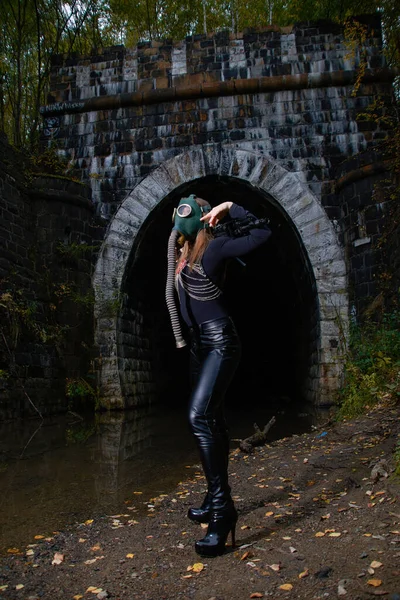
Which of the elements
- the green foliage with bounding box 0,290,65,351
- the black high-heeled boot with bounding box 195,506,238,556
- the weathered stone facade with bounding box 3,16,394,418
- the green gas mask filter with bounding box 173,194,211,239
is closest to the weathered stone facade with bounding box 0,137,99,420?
the green foliage with bounding box 0,290,65,351

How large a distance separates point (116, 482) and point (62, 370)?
568 centimetres

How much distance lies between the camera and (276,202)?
11031mm

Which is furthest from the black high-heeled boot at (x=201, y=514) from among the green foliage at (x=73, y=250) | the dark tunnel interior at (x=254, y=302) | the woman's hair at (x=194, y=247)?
the green foliage at (x=73, y=250)

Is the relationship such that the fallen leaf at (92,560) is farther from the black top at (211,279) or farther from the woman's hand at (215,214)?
the woman's hand at (215,214)

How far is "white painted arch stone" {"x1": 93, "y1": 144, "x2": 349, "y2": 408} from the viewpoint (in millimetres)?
10367

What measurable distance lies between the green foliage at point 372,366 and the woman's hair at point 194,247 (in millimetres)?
4003

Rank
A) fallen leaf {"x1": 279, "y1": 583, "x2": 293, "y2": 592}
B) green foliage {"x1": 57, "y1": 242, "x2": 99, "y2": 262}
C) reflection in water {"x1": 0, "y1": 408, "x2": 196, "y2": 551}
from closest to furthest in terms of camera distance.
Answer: fallen leaf {"x1": 279, "y1": 583, "x2": 293, "y2": 592} < reflection in water {"x1": 0, "y1": 408, "x2": 196, "y2": 551} < green foliage {"x1": 57, "y1": 242, "x2": 99, "y2": 262}

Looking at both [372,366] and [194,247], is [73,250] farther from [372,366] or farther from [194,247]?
[194,247]

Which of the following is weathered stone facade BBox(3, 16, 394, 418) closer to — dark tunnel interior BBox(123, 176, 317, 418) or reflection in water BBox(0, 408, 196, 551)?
dark tunnel interior BBox(123, 176, 317, 418)

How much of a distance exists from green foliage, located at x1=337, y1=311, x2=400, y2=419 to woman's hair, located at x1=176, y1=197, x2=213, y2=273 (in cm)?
400

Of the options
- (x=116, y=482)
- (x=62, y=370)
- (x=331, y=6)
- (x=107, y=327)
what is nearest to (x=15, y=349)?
(x=62, y=370)

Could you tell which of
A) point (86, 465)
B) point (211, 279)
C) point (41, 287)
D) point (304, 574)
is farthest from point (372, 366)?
point (304, 574)

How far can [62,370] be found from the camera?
10312 millimetres

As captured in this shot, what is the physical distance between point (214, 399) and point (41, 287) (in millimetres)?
7888
